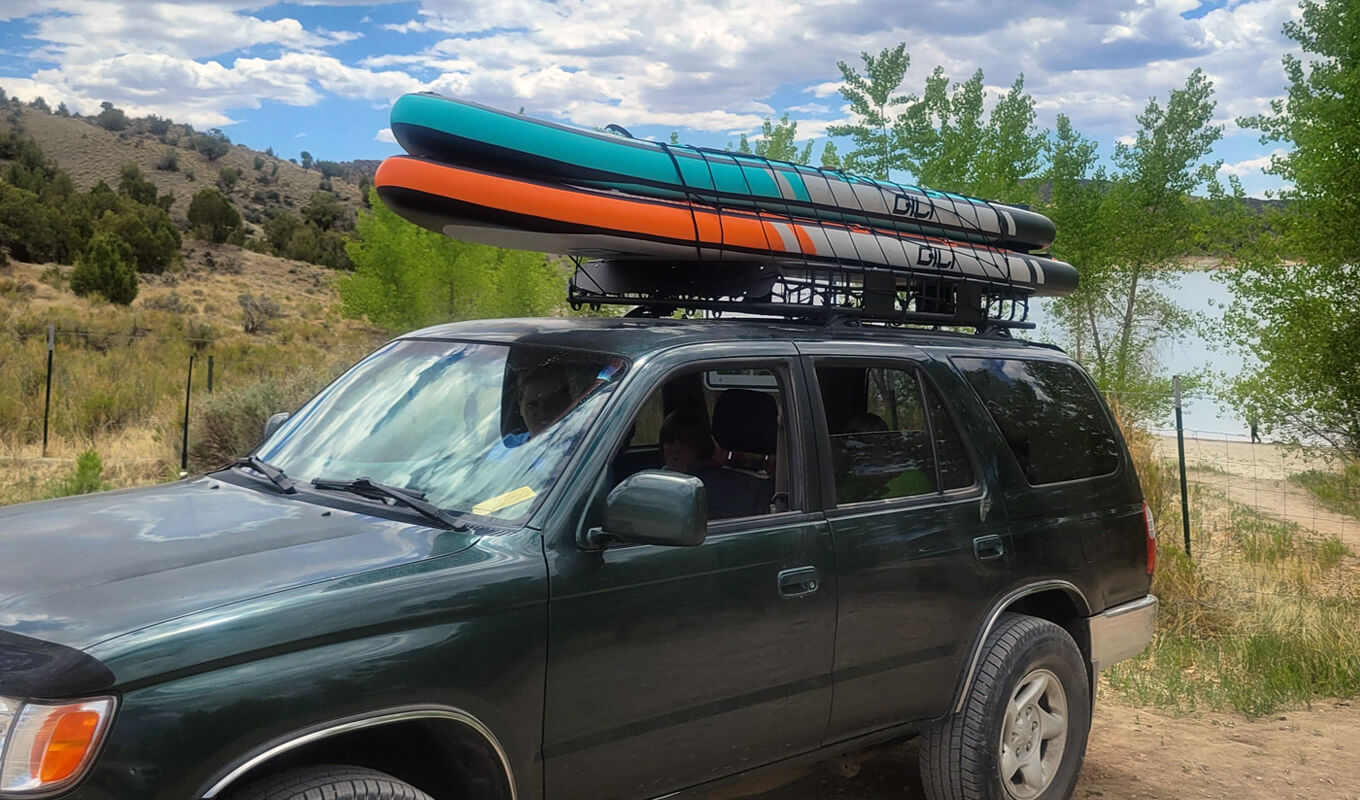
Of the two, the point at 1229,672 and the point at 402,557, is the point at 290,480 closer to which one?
the point at 402,557

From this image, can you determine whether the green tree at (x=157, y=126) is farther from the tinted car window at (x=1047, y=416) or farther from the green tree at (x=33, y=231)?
the tinted car window at (x=1047, y=416)

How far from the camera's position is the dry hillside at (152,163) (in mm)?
58250

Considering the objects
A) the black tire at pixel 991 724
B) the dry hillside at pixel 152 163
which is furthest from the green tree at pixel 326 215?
the black tire at pixel 991 724

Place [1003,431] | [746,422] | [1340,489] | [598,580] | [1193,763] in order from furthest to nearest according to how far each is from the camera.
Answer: [1340,489]
[1193,763]
[1003,431]
[746,422]
[598,580]

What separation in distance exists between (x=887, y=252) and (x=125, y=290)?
3370 centimetres

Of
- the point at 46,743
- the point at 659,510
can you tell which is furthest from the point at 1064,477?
the point at 46,743

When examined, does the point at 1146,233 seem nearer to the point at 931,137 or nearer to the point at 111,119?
the point at 931,137

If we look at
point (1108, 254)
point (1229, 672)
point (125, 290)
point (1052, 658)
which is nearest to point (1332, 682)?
point (1229, 672)

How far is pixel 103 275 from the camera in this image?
1307 inches

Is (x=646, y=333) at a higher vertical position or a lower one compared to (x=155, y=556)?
higher

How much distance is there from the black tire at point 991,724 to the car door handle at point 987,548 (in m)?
0.30

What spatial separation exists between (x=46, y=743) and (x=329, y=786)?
0.57 m

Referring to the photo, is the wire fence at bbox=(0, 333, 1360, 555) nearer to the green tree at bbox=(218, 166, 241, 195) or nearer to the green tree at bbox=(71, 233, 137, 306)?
the green tree at bbox=(71, 233, 137, 306)

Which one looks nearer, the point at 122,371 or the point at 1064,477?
the point at 1064,477
